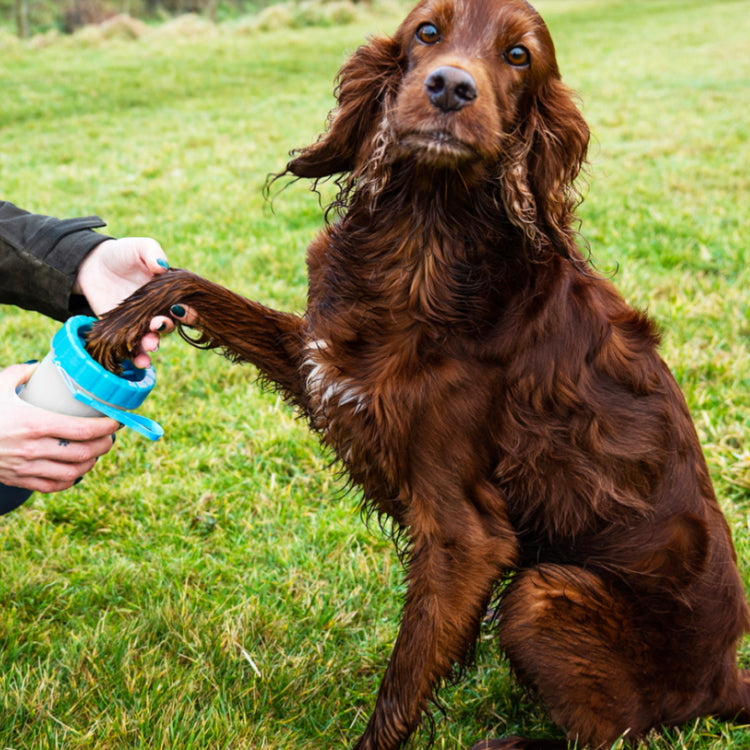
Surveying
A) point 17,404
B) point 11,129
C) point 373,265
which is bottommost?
point 11,129

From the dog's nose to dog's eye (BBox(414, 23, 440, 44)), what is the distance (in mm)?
248

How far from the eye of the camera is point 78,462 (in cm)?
209

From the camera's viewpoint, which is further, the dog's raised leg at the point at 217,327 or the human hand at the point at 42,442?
the dog's raised leg at the point at 217,327

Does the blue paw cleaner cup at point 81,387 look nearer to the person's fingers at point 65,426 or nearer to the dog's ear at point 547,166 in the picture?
the person's fingers at point 65,426

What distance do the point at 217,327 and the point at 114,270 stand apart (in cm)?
53

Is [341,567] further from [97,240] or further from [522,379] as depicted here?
[97,240]

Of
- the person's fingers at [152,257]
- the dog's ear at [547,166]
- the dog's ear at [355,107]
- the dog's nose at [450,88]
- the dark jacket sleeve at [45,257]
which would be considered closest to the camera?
the dog's nose at [450,88]

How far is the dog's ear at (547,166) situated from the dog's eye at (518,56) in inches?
3.7

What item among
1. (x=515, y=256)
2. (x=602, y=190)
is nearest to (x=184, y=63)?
(x=602, y=190)

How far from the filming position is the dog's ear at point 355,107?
226cm

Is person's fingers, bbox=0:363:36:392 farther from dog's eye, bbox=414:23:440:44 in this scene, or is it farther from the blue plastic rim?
dog's eye, bbox=414:23:440:44

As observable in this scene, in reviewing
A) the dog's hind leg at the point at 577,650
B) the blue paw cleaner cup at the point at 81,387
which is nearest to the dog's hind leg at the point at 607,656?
the dog's hind leg at the point at 577,650

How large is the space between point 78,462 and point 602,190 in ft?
19.3

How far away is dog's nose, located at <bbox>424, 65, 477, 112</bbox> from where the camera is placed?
6.28 feet
